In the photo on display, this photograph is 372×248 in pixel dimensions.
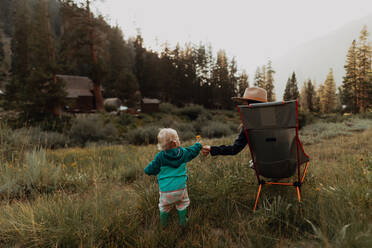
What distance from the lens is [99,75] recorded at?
21484mm

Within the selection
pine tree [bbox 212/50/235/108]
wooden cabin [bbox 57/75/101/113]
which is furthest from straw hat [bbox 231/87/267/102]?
pine tree [bbox 212/50/235/108]

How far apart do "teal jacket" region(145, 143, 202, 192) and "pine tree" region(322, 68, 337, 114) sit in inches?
2368

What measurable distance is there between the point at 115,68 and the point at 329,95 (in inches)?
2069

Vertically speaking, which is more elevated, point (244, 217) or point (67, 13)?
point (67, 13)

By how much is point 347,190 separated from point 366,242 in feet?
3.06

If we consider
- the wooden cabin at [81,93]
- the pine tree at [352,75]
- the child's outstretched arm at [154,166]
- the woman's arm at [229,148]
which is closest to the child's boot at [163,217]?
the child's outstretched arm at [154,166]

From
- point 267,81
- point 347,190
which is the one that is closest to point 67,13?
point 347,190

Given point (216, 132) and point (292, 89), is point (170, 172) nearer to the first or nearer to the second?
point (216, 132)

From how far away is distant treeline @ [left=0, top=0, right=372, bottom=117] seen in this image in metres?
15.1

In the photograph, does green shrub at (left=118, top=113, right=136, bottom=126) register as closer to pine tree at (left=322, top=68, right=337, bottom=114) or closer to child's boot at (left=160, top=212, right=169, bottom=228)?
child's boot at (left=160, top=212, right=169, bottom=228)

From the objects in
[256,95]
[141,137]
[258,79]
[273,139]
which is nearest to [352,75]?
[258,79]

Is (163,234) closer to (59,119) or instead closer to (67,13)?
(59,119)

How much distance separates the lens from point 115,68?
42125 millimetres

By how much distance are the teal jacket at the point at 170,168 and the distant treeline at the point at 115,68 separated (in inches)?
597
